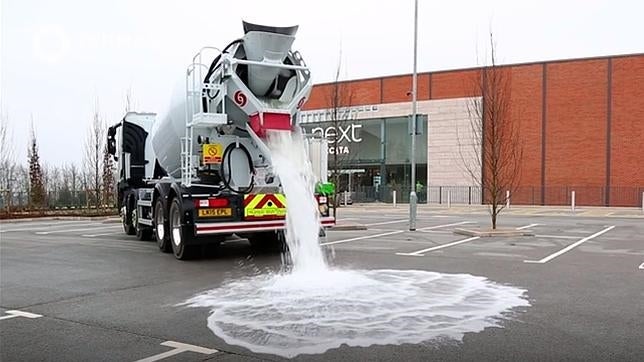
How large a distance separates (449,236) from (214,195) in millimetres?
8215

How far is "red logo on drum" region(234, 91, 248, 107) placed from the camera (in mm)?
11328

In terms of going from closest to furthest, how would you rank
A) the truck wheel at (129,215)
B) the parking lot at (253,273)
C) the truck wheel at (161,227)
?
the parking lot at (253,273), the truck wheel at (161,227), the truck wheel at (129,215)

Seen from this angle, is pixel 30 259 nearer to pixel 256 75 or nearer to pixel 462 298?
pixel 256 75

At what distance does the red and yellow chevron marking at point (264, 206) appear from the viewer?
38.2 ft

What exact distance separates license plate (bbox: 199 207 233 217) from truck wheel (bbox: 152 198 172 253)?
180cm

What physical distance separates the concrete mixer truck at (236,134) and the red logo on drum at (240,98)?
0.06ft

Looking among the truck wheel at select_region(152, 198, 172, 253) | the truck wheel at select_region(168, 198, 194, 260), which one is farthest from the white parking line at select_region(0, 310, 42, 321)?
the truck wheel at select_region(152, 198, 172, 253)

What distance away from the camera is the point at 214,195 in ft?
38.3

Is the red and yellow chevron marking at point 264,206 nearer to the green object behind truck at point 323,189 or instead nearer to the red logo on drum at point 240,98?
the green object behind truck at point 323,189

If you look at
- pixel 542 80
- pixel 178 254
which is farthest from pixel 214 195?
pixel 542 80

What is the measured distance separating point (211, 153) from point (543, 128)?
34.2 metres

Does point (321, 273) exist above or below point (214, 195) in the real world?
below

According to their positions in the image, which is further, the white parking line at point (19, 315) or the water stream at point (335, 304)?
the white parking line at point (19, 315)

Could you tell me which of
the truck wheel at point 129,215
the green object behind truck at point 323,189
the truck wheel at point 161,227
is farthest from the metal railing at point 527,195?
the truck wheel at point 161,227
